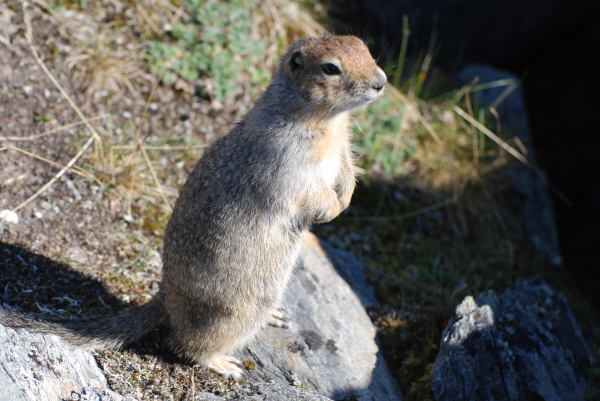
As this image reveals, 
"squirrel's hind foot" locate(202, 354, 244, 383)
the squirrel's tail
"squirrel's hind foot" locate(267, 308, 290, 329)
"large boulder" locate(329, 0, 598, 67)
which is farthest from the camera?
"large boulder" locate(329, 0, 598, 67)

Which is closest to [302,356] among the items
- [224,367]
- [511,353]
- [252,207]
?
[224,367]

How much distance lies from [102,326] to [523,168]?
18.5 feet

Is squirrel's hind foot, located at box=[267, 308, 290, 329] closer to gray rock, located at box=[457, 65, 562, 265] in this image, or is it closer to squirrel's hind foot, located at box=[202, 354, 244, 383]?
squirrel's hind foot, located at box=[202, 354, 244, 383]

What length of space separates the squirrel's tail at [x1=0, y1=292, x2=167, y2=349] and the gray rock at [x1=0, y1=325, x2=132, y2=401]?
13 cm

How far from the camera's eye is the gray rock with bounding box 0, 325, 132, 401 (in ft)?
8.84

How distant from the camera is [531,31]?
7984 mm

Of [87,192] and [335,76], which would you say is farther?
[87,192]

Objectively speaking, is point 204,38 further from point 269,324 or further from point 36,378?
point 36,378

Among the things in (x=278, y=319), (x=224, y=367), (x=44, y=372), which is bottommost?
(x=44, y=372)

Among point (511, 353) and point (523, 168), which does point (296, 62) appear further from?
point (523, 168)

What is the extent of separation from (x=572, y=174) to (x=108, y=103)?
611 cm

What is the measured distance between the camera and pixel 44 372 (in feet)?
9.61

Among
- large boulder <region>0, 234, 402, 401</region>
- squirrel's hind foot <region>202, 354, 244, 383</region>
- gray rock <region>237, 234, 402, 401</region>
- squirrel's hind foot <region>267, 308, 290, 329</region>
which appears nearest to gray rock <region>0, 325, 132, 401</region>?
large boulder <region>0, 234, 402, 401</region>

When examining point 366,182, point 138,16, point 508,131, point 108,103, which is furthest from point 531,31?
point 108,103
